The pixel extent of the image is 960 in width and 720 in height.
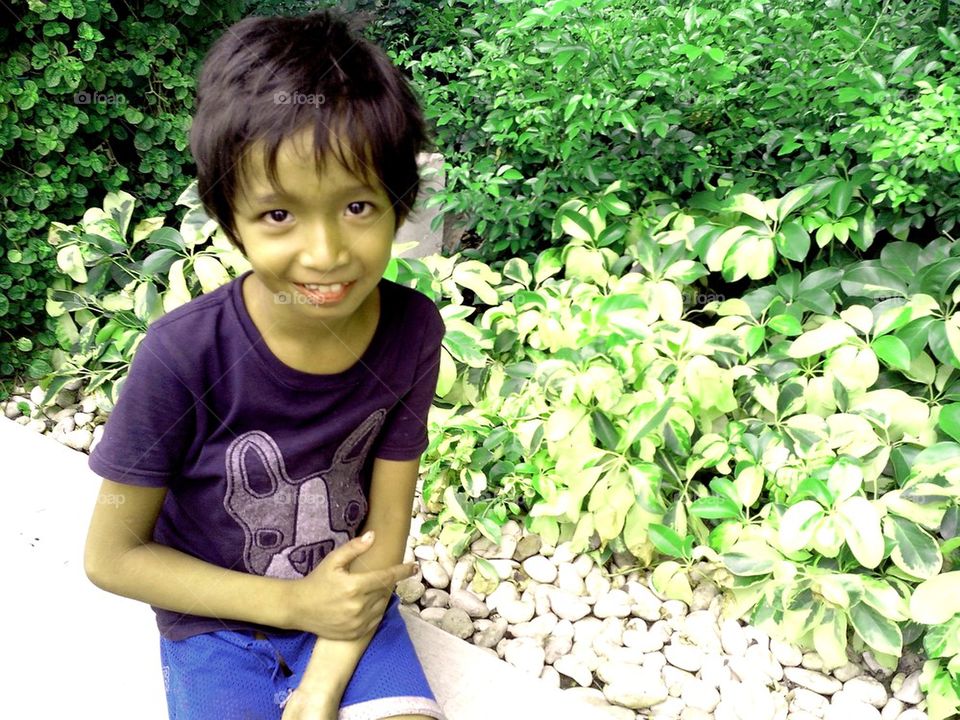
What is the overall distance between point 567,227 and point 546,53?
48cm

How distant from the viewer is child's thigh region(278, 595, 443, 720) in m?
1.38

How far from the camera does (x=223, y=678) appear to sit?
4.60 ft

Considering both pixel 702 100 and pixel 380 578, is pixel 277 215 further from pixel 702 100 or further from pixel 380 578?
pixel 702 100

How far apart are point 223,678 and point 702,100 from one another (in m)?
1.86

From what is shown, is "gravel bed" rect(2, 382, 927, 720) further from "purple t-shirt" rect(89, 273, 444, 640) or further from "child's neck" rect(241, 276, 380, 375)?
"child's neck" rect(241, 276, 380, 375)

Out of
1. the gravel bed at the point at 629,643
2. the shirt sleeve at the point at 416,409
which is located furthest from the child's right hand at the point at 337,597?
the gravel bed at the point at 629,643

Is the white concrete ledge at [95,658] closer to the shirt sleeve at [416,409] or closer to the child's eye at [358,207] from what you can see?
the shirt sleeve at [416,409]

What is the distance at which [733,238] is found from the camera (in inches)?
91.5

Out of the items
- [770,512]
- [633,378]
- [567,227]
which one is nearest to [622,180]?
[567,227]

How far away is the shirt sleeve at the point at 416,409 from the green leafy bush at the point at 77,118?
1.61 meters

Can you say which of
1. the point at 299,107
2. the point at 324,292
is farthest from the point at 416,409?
the point at 299,107

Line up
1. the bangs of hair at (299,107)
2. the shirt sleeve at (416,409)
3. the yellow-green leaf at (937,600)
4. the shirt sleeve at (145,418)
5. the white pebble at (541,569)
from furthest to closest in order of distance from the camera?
1. the white pebble at (541,569)
2. the yellow-green leaf at (937,600)
3. the shirt sleeve at (416,409)
4. the shirt sleeve at (145,418)
5. the bangs of hair at (299,107)

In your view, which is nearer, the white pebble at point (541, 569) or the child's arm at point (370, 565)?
the child's arm at point (370, 565)

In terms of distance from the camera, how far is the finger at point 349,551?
140cm
